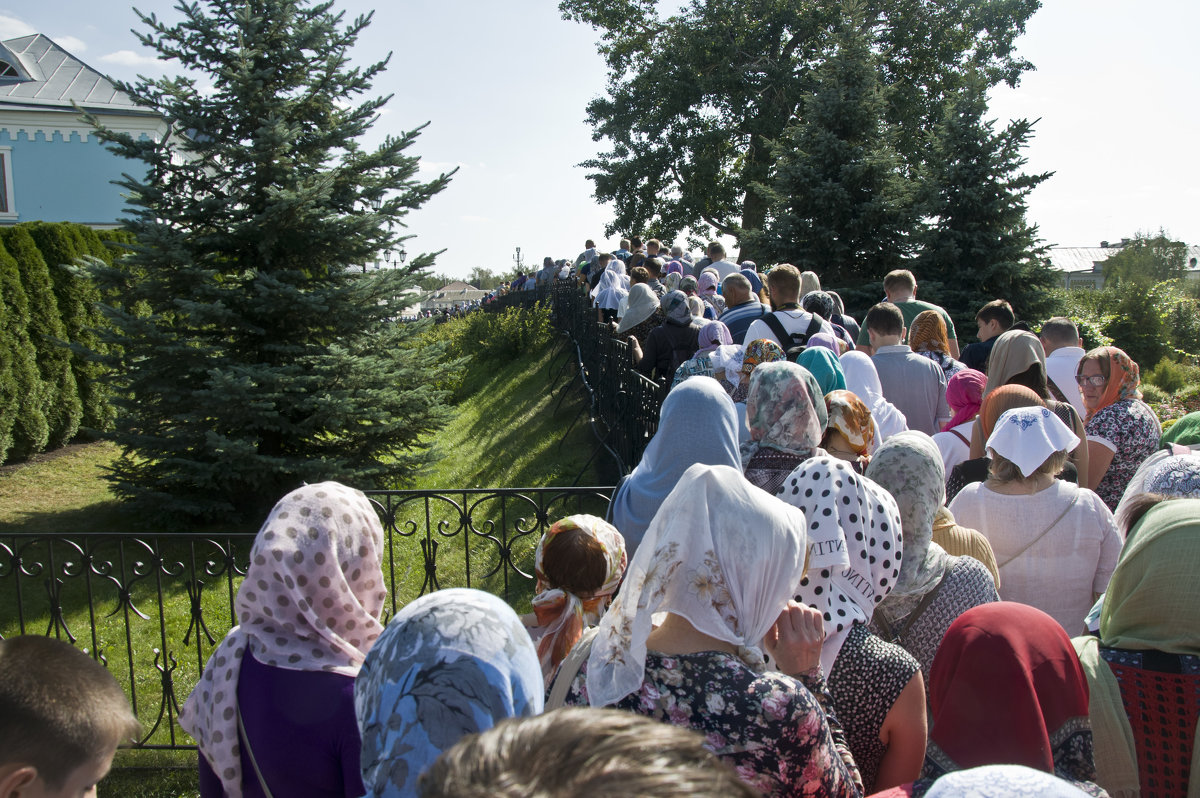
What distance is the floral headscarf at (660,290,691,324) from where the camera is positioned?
6500mm

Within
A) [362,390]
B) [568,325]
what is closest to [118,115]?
[568,325]

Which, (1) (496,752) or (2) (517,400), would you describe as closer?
(1) (496,752)

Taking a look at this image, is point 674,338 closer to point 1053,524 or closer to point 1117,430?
point 1117,430

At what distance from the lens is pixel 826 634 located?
7.10 ft

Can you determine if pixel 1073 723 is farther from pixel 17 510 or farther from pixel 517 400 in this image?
pixel 517 400

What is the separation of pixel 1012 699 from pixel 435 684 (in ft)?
4.32

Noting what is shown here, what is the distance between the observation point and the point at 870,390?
4.65 m

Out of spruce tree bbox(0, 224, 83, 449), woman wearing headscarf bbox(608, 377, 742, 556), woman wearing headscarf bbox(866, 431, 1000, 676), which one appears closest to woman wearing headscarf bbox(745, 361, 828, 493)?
woman wearing headscarf bbox(608, 377, 742, 556)

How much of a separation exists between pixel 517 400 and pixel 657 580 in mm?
12262

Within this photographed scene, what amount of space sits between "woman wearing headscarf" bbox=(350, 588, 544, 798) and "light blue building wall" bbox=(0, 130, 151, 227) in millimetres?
24429

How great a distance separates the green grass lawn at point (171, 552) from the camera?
456cm

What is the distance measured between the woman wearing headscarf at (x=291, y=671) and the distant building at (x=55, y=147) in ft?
75.5

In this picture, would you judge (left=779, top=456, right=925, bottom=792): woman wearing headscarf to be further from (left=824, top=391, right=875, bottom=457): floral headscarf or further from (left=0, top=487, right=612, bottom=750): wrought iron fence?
(left=0, top=487, right=612, bottom=750): wrought iron fence

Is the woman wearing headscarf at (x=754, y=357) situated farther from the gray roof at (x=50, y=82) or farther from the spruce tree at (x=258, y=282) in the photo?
the gray roof at (x=50, y=82)
